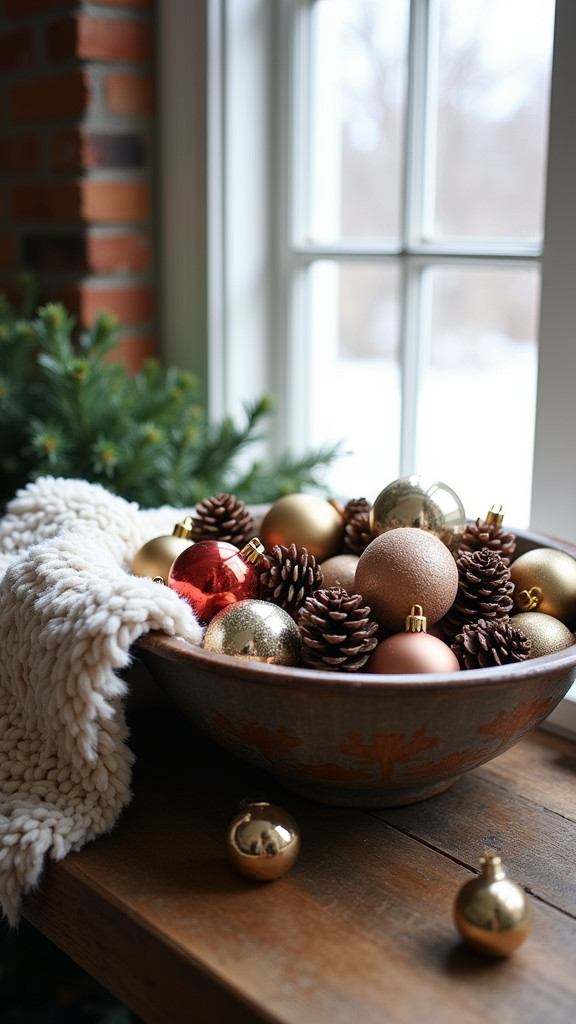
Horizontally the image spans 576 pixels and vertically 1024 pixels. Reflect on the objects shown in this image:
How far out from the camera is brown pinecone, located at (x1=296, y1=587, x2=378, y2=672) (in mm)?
709

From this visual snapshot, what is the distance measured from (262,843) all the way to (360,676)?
0.46 feet

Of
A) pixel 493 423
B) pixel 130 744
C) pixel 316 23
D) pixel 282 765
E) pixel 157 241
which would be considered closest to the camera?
pixel 282 765

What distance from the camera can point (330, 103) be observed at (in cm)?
130

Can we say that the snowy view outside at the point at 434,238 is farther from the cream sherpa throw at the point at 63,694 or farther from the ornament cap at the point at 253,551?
the cream sherpa throw at the point at 63,694

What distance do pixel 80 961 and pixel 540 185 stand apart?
2.83 ft

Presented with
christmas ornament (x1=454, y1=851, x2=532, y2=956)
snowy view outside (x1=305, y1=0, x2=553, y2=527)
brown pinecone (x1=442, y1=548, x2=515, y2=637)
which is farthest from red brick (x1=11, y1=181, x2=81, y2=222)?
christmas ornament (x1=454, y1=851, x2=532, y2=956)

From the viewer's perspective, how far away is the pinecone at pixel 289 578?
0.82 m

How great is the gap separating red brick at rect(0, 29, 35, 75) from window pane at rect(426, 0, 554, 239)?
0.58 meters

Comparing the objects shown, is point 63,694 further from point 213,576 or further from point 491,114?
point 491,114

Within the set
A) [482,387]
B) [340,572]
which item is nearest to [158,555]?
[340,572]

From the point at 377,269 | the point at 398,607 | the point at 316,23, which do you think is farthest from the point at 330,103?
the point at 398,607

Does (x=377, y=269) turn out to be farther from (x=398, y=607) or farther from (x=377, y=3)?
(x=398, y=607)

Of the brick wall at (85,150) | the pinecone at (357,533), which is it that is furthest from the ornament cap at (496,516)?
the brick wall at (85,150)

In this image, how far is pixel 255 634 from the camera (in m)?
0.72
